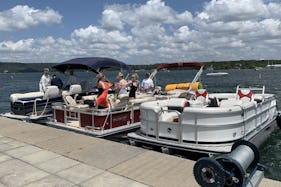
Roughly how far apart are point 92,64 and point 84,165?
19.8 feet

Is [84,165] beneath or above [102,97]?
beneath

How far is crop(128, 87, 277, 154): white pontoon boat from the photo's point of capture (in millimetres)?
6422

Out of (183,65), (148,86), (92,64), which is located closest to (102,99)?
(92,64)

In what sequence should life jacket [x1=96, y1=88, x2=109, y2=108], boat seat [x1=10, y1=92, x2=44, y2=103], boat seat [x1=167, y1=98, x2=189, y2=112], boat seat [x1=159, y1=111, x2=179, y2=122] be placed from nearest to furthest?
1. boat seat [x1=159, y1=111, x2=179, y2=122]
2. boat seat [x1=167, y1=98, x2=189, y2=112]
3. life jacket [x1=96, y1=88, x2=109, y2=108]
4. boat seat [x1=10, y1=92, x2=44, y2=103]

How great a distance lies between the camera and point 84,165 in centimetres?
500

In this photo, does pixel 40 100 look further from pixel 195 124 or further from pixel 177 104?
pixel 195 124

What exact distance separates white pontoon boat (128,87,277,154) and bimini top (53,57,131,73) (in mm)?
3615

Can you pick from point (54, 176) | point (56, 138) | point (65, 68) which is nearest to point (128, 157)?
point (54, 176)

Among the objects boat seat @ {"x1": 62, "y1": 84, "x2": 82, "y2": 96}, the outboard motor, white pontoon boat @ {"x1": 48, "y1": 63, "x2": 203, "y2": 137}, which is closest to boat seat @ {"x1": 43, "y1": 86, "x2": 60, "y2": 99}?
boat seat @ {"x1": 62, "y1": 84, "x2": 82, "y2": 96}

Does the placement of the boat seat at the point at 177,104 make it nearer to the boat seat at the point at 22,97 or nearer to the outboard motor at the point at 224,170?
the outboard motor at the point at 224,170

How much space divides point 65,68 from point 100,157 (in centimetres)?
762

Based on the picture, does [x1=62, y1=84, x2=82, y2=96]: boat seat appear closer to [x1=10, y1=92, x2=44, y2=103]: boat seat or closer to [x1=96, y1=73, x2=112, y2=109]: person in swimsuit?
[x1=10, y1=92, x2=44, y2=103]: boat seat

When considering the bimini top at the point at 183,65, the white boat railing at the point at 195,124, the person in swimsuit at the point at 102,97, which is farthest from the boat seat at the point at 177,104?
the bimini top at the point at 183,65

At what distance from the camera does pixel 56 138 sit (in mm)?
6891
